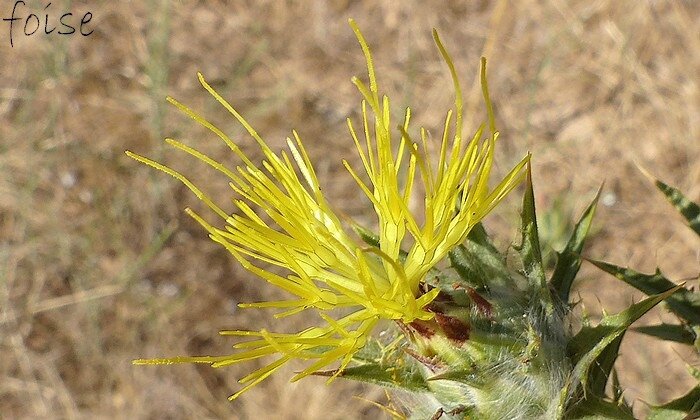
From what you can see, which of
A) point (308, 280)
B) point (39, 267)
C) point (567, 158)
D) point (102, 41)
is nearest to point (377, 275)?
point (308, 280)

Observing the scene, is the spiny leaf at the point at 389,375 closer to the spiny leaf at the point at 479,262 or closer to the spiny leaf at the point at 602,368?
the spiny leaf at the point at 479,262

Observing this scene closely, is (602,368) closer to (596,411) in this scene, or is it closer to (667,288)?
(596,411)

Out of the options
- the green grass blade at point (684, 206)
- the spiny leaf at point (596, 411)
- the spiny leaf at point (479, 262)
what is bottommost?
the spiny leaf at point (596, 411)

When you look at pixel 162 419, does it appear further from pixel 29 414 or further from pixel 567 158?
pixel 567 158

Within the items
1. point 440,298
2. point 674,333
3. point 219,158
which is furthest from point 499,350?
point 219,158

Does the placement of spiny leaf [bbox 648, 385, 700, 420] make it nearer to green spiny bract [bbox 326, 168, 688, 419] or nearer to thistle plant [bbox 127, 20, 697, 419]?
green spiny bract [bbox 326, 168, 688, 419]

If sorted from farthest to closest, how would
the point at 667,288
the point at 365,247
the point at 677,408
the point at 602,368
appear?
1. the point at 667,288
2. the point at 677,408
3. the point at 602,368
4. the point at 365,247

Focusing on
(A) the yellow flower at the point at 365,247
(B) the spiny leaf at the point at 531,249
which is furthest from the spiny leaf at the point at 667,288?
(A) the yellow flower at the point at 365,247
